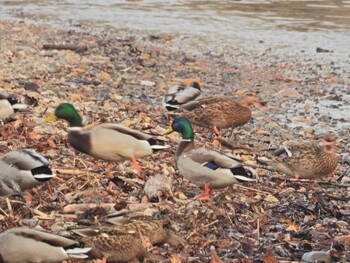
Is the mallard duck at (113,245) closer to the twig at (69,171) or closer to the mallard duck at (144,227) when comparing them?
the mallard duck at (144,227)

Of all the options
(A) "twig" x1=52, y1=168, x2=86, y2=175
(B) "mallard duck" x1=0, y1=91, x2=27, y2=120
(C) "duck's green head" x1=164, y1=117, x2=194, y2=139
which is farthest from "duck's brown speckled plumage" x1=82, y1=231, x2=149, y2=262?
(B) "mallard duck" x1=0, y1=91, x2=27, y2=120

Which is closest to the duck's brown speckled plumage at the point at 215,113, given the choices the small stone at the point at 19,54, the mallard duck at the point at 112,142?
the mallard duck at the point at 112,142

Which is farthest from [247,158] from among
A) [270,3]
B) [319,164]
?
[270,3]

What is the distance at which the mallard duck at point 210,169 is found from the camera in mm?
5781

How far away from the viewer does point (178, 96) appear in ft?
32.3

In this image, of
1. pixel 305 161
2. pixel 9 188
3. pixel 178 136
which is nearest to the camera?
pixel 9 188

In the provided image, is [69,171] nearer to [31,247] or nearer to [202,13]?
[31,247]

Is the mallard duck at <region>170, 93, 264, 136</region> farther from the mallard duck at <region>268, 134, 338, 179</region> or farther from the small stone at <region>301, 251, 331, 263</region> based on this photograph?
the small stone at <region>301, 251, 331, 263</region>

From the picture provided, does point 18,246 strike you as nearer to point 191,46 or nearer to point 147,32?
point 191,46

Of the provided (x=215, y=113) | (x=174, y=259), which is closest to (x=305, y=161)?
(x=215, y=113)

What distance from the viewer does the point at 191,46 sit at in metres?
17.7

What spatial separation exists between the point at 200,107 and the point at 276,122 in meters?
1.69

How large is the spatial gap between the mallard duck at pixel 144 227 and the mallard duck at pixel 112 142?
1.50 meters

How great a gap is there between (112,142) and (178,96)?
3.76 metres
